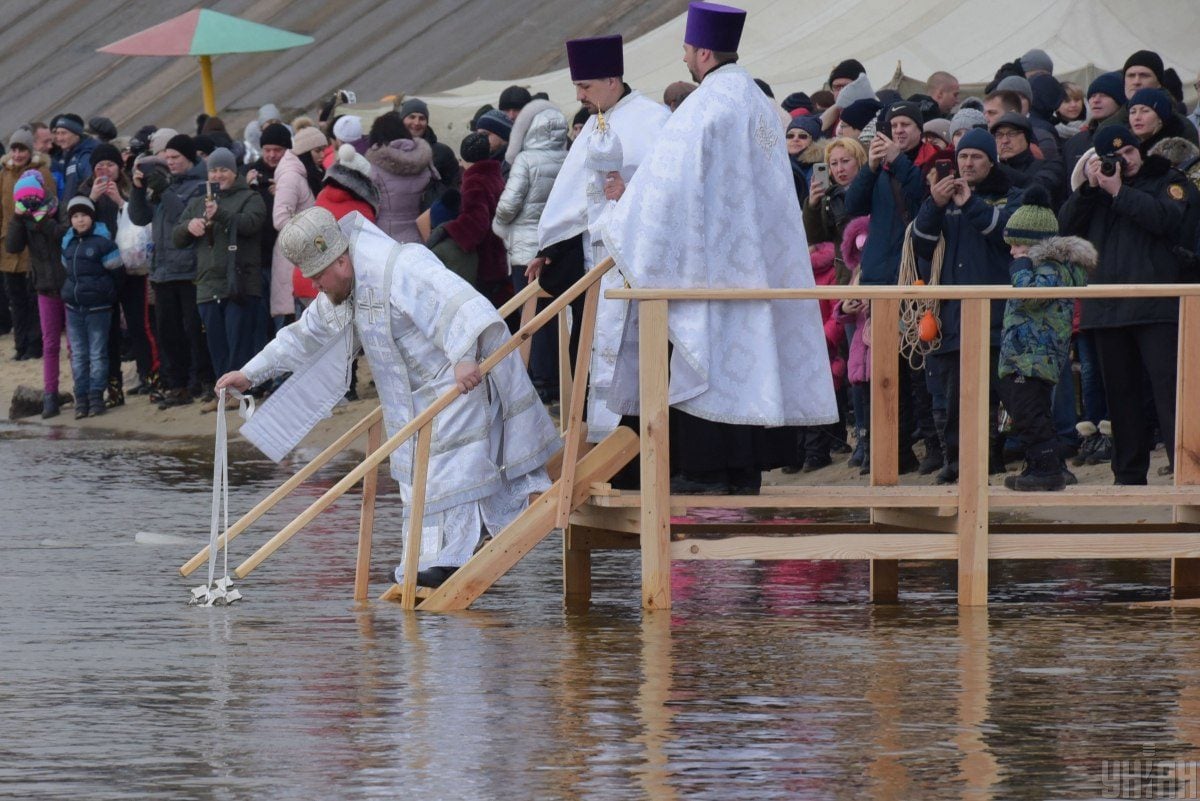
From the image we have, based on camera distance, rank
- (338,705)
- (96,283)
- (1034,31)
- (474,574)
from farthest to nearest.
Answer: (96,283) → (1034,31) → (474,574) → (338,705)

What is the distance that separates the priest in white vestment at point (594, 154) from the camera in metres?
9.76

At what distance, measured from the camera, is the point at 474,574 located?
9.07m

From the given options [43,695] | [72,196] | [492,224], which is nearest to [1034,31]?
[492,224]

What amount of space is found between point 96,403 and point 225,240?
9.27ft

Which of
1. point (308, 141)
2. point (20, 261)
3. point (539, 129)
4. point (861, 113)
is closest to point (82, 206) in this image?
point (308, 141)

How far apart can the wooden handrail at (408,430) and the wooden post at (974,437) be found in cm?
140

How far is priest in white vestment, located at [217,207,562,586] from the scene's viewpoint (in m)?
→ 9.25

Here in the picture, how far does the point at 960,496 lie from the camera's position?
29.0 ft

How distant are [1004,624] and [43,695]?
3.40m

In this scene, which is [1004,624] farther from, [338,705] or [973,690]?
[338,705]

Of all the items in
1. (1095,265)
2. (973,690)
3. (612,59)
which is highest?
(612,59)

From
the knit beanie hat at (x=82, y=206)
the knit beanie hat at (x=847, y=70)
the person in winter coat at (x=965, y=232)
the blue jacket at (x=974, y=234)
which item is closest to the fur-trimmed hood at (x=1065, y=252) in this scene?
the person in winter coat at (x=965, y=232)

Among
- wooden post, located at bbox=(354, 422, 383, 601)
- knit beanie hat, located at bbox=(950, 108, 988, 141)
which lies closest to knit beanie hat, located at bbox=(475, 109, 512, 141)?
knit beanie hat, located at bbox=(950, 108, 988, 141)

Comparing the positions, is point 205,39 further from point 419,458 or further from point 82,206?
point 419,458
